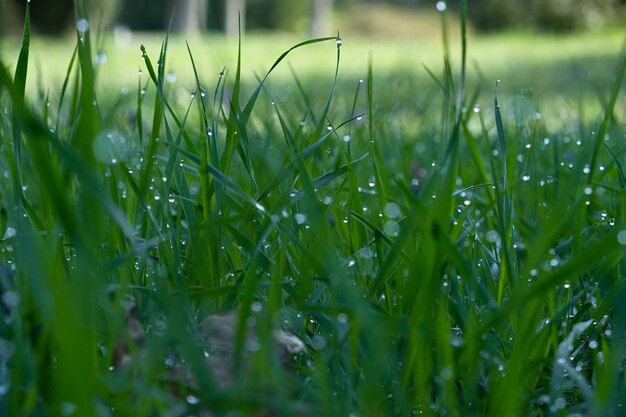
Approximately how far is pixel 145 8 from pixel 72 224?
1203 inches

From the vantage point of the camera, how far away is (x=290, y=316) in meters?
1.00

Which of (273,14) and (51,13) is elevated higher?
(51,13)

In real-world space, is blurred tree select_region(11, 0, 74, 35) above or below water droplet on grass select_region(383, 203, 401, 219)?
below

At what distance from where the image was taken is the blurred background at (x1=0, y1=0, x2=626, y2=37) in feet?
61.7

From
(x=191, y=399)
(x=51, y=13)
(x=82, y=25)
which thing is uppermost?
(x=82, y=25)

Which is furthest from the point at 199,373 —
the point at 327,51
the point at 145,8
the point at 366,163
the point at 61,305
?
the point at 145,8

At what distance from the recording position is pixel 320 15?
87.5 feet

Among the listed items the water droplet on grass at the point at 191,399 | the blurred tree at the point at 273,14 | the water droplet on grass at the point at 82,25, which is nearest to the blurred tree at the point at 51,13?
the blurred tree at the point at 273,14

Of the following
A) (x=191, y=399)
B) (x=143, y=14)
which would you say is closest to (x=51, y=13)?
(x=143, y=14)

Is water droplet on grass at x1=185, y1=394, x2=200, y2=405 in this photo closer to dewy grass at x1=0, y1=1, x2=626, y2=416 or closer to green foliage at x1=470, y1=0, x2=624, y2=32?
dewy grass at x1=0, y1=1, x2=626, y2=416

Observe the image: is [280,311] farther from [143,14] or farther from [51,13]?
[143,14]

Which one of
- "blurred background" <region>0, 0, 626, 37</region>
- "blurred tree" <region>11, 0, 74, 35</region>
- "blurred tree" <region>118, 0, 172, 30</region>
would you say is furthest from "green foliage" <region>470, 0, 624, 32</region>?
"blurred tree" <region>118, 0, 172, 30</region>

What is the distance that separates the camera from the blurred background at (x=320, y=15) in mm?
18797

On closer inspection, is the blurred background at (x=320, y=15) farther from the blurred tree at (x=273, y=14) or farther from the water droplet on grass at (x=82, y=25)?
the water droplet on grass at (x=82, y=25)
